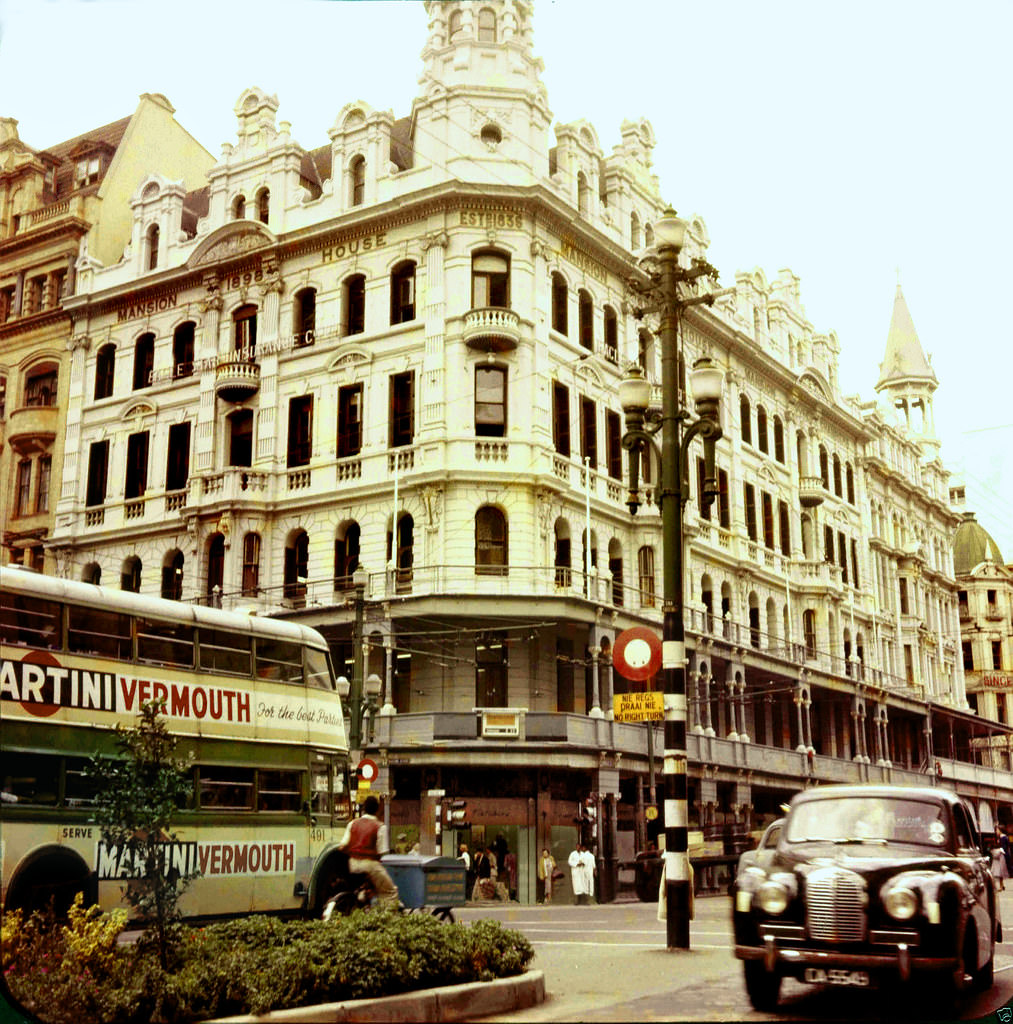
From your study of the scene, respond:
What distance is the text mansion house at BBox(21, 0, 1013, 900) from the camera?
34188mm

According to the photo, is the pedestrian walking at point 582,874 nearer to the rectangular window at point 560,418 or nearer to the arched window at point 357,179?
the rectangular window at point 560,418

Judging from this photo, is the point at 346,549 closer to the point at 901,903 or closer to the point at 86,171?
the point at 86,171

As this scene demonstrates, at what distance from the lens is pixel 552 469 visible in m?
35.7

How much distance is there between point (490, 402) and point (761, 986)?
28497mm

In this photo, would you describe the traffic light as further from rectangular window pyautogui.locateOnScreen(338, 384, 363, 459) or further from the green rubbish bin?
the green rubbish bin

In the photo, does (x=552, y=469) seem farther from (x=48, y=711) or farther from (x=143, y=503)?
(x=48, y=711)

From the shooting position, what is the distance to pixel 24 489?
4075 cm

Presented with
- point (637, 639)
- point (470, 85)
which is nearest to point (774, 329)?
point (470, 85)

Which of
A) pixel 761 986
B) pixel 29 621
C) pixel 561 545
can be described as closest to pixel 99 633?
pixel 29 621

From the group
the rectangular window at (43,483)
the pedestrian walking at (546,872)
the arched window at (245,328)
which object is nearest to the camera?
the pedestrian walking at (546,872)

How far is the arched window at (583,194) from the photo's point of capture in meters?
39.2

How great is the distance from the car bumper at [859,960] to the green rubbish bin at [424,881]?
7.80 m

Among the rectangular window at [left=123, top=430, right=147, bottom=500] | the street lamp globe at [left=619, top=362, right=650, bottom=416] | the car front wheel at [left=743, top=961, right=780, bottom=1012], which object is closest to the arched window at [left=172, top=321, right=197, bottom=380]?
the rectangular window at [left=123, top=430, right=147, bottom=500]

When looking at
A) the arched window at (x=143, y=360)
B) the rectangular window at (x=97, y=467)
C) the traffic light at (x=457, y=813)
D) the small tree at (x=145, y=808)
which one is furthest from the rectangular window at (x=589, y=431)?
the small tree at (x=145, y=808)
